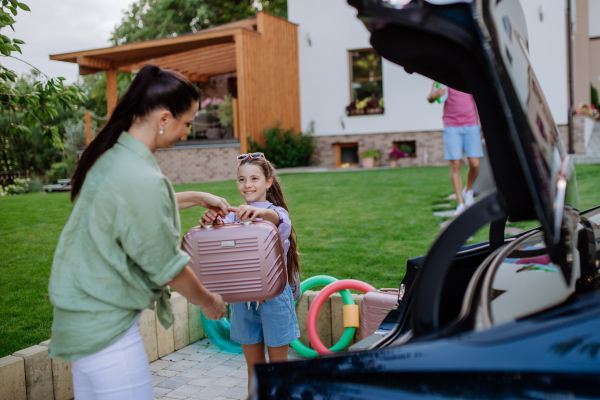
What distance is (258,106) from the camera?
1775 cm

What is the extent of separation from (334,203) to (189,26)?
24473 mm

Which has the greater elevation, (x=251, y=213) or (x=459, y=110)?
(x=459, y=110)

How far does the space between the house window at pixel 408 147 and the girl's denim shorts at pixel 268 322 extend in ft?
53.6

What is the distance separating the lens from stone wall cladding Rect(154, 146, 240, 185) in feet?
56.8

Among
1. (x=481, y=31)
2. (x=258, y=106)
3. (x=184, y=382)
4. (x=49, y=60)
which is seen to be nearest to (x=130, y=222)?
(x=481, y=31)

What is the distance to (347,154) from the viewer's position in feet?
66.3

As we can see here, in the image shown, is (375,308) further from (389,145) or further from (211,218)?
(389,145)

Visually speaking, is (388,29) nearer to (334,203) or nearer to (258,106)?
(334,203)

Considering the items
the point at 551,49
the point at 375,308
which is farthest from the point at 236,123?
the point at 375,308

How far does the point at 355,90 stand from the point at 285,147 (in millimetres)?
3733

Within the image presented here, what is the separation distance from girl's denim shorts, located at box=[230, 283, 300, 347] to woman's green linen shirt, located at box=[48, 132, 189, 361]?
1232mm

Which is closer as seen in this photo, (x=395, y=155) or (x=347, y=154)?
(x=395, y=155)

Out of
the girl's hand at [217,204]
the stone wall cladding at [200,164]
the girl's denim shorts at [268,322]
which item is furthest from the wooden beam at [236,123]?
the girl's hand at [217,204]

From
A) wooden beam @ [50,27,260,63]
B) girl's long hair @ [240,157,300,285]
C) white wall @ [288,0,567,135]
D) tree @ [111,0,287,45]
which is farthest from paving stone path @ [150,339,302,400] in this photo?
tree @ [111,0,287,45]
